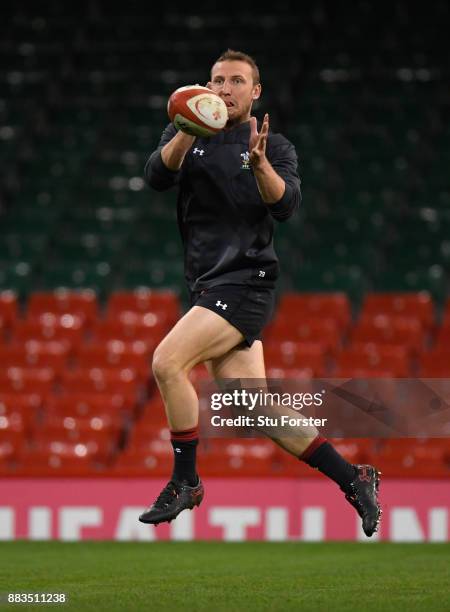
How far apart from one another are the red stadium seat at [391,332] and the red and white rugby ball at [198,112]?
7.02 meters

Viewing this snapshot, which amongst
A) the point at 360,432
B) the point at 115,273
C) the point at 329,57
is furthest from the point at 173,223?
the point at 360,432

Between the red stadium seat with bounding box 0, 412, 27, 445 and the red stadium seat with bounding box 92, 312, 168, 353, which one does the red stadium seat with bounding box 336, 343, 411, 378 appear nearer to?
the red stadium seat with bounding box 92, 312, 168, 353

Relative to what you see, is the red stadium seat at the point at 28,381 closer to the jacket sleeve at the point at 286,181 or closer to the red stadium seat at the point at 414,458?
the red stadium seat at the point at 414,458

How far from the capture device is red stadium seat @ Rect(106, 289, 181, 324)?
1357 cm

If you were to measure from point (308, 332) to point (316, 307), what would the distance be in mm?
486

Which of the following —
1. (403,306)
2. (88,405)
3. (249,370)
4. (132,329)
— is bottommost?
(249,370)

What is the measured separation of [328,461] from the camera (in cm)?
654

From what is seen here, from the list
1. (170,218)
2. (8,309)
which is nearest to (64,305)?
(8,309)

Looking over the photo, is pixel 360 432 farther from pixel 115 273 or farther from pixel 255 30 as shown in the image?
pixel 255 30

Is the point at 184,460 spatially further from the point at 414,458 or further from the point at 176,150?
the point at 414,458

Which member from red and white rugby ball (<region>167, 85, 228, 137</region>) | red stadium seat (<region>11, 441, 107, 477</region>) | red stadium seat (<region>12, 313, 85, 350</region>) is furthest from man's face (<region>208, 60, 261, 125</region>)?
red stadium seat (<region>12, 313, 85, 350</region>)

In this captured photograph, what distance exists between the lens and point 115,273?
14.5 m

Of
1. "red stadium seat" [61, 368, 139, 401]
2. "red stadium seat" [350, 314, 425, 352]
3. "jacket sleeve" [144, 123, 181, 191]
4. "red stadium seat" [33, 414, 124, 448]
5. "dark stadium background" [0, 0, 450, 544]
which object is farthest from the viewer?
A: "red stadium seat" [350, 314, 425, 352]

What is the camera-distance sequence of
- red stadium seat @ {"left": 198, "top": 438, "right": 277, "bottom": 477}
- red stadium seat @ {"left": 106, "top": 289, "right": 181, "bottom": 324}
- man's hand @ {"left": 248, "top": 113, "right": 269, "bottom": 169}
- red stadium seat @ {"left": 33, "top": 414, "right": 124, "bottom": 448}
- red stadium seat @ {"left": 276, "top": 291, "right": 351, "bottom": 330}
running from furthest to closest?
red stadium seat @ {"left": 106, "top": 289, "right": 181, "bottom": 324}, red stadium seat @ {"left": 276, "top": 291, "right": 351, "bottom": 330}, red stadium seat @ {"left": 33, "top": 414, "right": 124, "bottom": 448}, red stadium seat @ {"left": 198, "top": 438, "right": 277, "bottom": 477}, man's hand @ {"left": 248, "top": 113, "right": 269, "bottom": 169}
